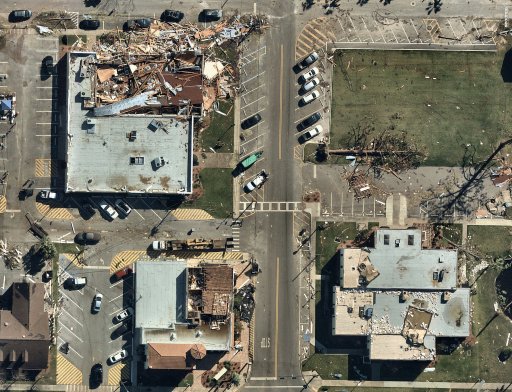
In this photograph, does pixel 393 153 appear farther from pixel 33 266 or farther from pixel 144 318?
pixel 33 266

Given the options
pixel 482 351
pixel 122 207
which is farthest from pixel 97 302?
pixel 482 351

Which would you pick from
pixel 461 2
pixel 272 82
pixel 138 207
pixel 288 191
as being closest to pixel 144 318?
pixel 138 207

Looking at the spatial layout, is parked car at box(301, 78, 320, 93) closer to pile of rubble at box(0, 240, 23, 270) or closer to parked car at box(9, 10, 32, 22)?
parked car at box(9, 10, 32, 22)

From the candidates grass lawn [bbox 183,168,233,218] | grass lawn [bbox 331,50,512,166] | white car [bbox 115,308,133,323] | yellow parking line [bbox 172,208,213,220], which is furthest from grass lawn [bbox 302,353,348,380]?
grass lawn [bbox 331,50,512,166]

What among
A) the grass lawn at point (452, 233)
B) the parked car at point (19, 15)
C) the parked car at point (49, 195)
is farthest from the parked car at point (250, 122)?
the parked car at point (19, 15)

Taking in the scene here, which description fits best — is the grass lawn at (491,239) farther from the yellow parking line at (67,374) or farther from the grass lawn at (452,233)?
the yellow parking line at (67,374)

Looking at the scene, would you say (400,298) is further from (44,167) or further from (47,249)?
(44,167)
